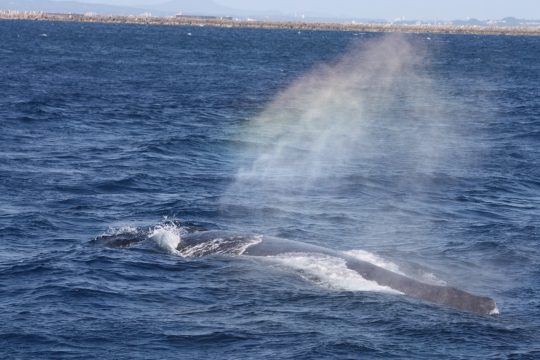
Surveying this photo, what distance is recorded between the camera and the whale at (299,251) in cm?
2341

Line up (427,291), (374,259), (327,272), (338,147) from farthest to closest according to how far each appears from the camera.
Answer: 1. (338,147)
2. (374,259)
3. (327,272)
4. (427,291)

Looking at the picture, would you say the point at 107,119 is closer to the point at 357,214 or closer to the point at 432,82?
the point at 357,214

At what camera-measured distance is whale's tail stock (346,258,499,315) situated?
2311cm

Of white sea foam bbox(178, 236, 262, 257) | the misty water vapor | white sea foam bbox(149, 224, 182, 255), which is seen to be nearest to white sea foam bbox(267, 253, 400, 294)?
white sea foam bbox(178, 236, 262, 257)

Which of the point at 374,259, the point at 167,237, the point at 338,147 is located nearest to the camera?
the point at 374,259

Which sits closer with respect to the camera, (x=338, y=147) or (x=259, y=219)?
(x=259, y=219)

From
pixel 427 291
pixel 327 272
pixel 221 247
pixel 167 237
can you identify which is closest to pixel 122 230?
pixel 167 237

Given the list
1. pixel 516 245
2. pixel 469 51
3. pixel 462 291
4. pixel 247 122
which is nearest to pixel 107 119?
pixel 247 122

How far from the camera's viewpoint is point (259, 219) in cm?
3403

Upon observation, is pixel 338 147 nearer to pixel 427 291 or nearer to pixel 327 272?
pixel 327 272

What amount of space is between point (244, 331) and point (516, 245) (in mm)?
12255

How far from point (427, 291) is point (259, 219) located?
35.4 ft

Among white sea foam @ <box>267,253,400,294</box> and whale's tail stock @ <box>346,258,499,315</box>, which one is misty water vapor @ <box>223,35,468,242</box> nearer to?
white sea foam @ <box>267,253,400,294</box>

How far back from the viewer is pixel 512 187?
41.0 m
